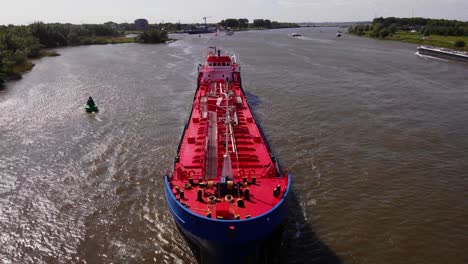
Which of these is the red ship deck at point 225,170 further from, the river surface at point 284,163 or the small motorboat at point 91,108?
the small motorboat at point 91,108

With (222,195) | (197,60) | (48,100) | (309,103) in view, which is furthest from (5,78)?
(222,195)

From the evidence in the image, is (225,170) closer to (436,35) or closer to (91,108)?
(91,108)

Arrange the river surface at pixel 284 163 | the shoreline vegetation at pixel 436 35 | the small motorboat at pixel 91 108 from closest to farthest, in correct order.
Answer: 1. the river surface at pixel 284 163
2. the small motorboat at pixel 91 108
3. the shoreline vegetation at pixel 436 35

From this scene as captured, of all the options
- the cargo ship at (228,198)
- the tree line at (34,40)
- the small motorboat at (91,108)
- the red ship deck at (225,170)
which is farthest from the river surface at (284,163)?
the tree line at (34,40)

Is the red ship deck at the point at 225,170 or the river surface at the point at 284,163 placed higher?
the red ship deck at the point at 225,170

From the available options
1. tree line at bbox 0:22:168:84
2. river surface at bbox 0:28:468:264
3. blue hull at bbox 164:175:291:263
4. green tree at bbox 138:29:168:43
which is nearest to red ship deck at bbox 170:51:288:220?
blue hull at bbox 164:175:291:263

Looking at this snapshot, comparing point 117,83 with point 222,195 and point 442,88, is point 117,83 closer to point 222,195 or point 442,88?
point 222,195
